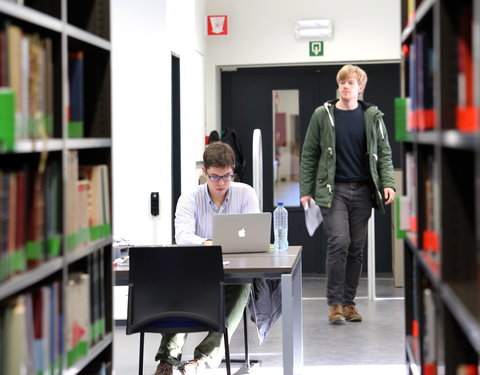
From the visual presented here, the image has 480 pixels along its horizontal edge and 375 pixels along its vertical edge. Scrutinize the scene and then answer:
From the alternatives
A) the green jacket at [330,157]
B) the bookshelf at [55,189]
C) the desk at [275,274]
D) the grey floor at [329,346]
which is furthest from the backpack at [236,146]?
the bookshelf at [55,189]

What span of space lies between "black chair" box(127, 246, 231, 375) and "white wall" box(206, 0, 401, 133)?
172 inches

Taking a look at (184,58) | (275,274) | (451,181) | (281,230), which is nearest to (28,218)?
(451,181)

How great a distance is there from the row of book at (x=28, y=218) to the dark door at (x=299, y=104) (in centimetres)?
616

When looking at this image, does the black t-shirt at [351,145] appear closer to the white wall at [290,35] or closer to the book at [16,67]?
the white wall at [290,35]

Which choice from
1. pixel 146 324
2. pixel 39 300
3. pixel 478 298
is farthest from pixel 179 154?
pixel 478 298

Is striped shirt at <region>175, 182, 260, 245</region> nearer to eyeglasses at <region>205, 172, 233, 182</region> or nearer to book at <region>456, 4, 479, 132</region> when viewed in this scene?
eyeglasses at <region>205, 172, 233, 182</region>

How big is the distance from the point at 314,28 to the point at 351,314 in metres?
3.04

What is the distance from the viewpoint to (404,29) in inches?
130

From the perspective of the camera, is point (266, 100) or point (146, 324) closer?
point (146, 324)

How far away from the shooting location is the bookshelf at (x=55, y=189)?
2.20 metres

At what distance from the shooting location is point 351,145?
5965mm

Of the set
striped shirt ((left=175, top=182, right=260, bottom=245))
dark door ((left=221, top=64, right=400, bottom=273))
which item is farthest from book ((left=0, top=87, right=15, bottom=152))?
dark door ((left=221, top=64, right=400, bottom=273))

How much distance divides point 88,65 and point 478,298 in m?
1.68

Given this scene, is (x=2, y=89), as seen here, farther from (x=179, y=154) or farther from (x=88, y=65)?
(x=179, y=154)
